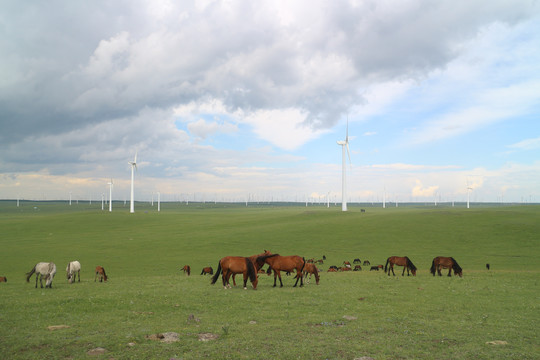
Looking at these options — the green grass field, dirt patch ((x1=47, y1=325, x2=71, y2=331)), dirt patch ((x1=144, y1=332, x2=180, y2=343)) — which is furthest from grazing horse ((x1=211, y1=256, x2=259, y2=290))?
dirt patch ((x1=144, y1=332, x2=180, y2=343))

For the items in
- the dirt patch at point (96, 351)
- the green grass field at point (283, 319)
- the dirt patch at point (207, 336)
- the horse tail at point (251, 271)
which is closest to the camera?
the dirt patch at point (96, 351)

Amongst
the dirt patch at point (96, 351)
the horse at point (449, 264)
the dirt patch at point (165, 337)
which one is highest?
the dirt patch at point (96, 351)

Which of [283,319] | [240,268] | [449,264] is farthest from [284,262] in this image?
[449,264]

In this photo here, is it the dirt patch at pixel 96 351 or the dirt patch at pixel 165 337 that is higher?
the dirt patch at pixel 96 351

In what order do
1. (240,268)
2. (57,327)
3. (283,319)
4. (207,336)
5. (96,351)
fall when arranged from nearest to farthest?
(96,351) < (207,336) < (57,327) < (283,319) < (240,268)

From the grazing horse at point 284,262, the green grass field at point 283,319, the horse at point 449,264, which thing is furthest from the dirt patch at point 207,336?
the horse at point 449,264

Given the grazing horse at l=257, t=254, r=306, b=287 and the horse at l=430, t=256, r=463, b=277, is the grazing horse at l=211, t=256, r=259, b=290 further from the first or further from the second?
the horse at l=430, t=256, r=463, b=277

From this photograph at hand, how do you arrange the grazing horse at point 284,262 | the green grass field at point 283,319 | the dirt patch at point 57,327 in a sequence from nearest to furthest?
the green grass field at point 283,319 → the dirt patch at point 57,327 → the grazing horse at point 284,262

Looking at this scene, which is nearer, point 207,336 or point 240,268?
point 207,336

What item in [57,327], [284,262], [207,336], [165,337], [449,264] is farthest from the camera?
[449,264]

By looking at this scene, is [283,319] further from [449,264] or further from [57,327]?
[449,264]

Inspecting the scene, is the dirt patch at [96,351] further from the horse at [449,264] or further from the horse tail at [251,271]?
Answer: the horse at [449,264]

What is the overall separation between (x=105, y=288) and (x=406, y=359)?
49.4 feet

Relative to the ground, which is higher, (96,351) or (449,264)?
(96,351)
